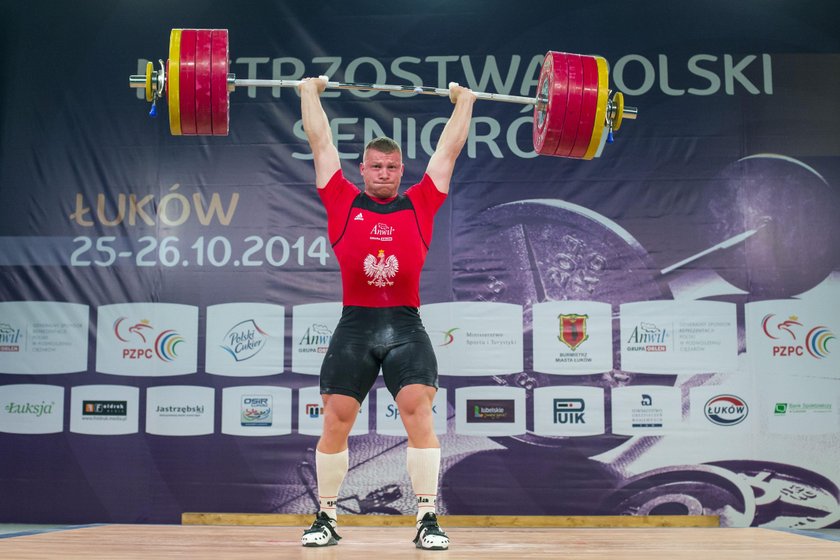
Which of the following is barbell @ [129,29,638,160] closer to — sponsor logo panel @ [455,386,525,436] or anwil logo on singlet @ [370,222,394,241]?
anwil logo on singlet @ [370,222,394,241]

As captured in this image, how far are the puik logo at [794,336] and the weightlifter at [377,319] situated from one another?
3.14m

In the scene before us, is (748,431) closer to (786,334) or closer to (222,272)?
(786,334)

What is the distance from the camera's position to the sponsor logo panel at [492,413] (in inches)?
211

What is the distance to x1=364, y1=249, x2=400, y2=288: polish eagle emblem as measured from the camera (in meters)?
2.98

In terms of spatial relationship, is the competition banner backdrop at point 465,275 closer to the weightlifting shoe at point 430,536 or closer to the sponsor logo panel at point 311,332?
the sponsor logo panel at point 311,332

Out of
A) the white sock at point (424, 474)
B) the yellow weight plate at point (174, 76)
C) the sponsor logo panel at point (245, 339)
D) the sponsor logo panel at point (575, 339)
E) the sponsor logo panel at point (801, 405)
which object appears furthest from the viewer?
the sponsor logo panel at point (245, 339)

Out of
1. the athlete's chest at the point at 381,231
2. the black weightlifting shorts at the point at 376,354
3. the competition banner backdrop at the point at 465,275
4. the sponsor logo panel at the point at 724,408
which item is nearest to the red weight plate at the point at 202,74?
the athlete's chest at the point at 381,231

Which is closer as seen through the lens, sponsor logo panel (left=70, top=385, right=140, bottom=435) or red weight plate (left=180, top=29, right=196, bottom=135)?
Result: red weight plate (left=180, top=29, right=196, bottom=135)

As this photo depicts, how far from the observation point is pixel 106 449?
5523 mm

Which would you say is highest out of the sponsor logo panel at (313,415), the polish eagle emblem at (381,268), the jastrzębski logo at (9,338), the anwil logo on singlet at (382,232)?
the anwil logo on singlet at (382,232)

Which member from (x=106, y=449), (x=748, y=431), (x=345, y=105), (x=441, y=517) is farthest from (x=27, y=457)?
(x=748, y=431)

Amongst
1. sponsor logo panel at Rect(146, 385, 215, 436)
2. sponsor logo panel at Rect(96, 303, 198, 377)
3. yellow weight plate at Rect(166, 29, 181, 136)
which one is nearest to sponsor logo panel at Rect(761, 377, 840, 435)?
sponsor logo panel at Rect(146, 385, 215, 436)

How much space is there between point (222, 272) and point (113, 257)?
75 centimetres

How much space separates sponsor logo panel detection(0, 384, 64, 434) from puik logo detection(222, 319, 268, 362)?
1.17 m
